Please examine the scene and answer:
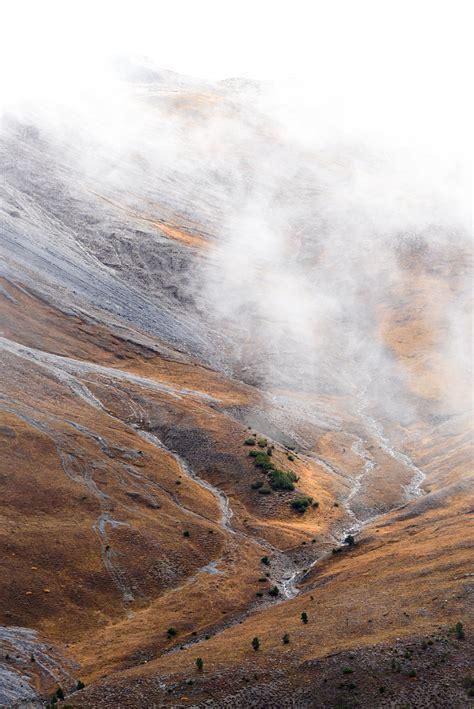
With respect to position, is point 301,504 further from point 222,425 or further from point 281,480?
point 222,425

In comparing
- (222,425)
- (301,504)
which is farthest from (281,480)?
(222,425)

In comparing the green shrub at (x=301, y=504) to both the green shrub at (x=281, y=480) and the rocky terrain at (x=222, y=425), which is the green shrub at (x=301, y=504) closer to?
the rocky terrain at (x=222, y=425)

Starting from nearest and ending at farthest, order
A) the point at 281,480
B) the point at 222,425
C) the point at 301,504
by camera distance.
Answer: the point at 301,504, the point at 281,480, the point at 222,425

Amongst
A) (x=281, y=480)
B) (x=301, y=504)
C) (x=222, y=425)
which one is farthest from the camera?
(x=222, y=425)

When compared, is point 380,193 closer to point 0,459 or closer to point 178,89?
point 178,89

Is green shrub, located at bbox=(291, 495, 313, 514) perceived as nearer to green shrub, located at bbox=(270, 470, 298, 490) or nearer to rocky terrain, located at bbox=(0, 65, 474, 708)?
rocky terrain, located at bbox=(0, 65, 474, 708)

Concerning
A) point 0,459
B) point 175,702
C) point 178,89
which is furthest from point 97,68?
point 175,702
